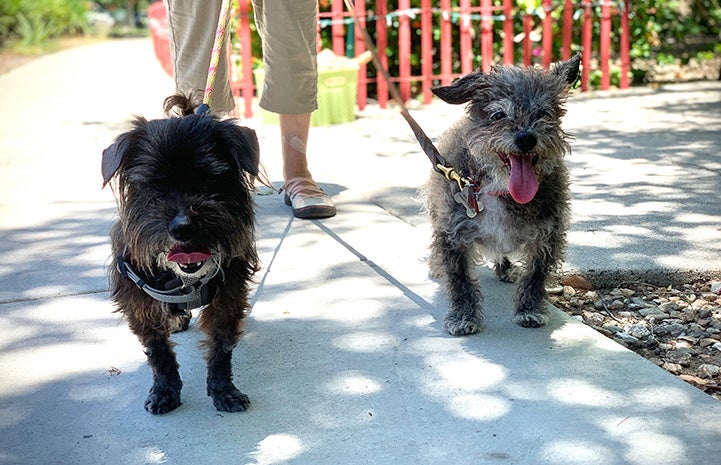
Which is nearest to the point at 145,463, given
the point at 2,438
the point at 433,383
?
the point at 2,438

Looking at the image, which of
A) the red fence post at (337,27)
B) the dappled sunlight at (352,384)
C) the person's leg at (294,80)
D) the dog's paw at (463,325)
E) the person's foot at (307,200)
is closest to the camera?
the dappled sunlight at (352,384)

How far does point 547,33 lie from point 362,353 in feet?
24.0

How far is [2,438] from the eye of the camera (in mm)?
3184

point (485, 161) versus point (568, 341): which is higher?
point (485, 161)

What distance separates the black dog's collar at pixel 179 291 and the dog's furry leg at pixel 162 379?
0.22 meters

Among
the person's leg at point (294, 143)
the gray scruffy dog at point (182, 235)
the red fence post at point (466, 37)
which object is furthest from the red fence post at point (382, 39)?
the gray scruffy dog at point (182, 235)

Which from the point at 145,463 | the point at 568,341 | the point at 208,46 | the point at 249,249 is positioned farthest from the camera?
the point at 208,46

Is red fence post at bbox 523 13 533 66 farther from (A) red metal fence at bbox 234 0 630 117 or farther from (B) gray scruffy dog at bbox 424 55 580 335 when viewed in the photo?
(B) gray scruffy dog at bbox 424 55 580 335

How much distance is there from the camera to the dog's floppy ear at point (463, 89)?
405 cm

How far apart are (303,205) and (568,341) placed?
2.41m

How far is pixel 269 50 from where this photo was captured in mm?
5613

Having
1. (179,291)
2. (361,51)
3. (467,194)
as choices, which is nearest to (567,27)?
(361,51)

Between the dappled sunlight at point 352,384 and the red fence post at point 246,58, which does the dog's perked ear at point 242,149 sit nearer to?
the dappled sunlight at point 352,384

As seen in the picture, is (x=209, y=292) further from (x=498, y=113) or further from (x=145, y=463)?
(x=498, y=113)
